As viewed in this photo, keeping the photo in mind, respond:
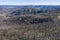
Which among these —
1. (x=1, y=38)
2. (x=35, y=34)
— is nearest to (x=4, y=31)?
(x=1, y=38)

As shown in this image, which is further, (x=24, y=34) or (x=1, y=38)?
Result: (x=24, y=34)

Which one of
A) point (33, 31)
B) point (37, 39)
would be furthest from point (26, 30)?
point (37, 39)

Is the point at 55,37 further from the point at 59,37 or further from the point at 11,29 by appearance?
the point at 11,29

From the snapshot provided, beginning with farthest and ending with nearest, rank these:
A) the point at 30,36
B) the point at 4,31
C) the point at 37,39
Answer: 1. the point at 4,31
2. the point at 30,36
3. the point at 37,39

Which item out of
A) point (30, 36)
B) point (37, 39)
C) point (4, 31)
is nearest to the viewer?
point (37, 39)

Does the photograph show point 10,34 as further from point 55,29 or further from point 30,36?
point 55,29

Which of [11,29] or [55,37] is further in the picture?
[11,29]

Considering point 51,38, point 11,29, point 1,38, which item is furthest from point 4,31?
point 51,38

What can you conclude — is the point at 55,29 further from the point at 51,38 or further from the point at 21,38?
the point at 21,38
